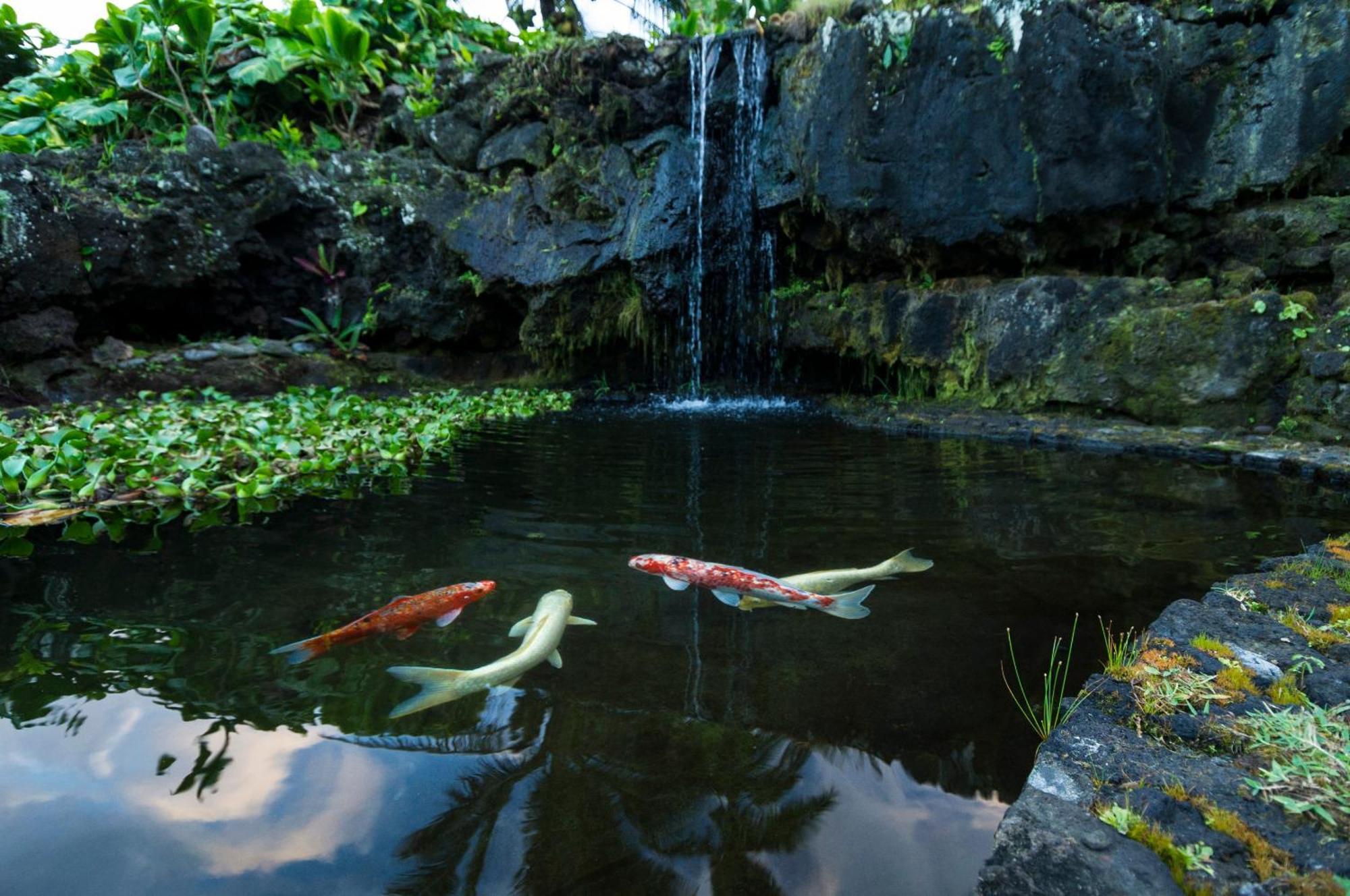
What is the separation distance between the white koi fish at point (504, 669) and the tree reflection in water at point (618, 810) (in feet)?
0.44

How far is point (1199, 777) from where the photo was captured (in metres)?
1.63

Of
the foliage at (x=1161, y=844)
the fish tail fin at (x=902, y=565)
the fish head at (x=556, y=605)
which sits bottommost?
the fish tail fin at (x=902, y=565)

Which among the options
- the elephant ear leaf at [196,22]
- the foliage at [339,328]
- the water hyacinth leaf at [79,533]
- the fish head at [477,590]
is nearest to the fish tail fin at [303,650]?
the fish head at [477,590]

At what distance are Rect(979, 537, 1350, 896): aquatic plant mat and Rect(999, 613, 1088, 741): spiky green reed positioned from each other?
64 millimetres

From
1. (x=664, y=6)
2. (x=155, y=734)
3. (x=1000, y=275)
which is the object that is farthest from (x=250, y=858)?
(x=664, y=6)

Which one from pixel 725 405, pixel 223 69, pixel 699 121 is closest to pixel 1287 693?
pixel 725 405

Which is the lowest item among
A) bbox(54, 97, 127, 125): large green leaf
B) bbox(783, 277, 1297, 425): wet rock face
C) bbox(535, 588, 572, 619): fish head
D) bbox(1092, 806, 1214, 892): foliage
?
bbox(535, 588, 572, 619): fish head

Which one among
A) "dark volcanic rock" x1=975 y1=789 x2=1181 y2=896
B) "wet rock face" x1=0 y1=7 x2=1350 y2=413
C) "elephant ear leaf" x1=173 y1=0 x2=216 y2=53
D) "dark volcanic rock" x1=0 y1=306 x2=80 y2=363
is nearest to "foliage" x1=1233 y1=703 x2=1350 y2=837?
"dark volcanic rock" x1=975 y1=789 x2=1181 y2=896

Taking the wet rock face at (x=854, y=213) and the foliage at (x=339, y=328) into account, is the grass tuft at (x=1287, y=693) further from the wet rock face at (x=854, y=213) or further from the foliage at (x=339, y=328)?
the foliage at (x=339, y=328)

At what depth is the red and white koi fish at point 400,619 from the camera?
263 centimetres

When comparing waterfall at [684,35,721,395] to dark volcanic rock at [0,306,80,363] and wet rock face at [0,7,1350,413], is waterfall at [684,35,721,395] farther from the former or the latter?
dark volcanic rock at [0,306,80,363]

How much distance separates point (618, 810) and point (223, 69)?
55.6 feet

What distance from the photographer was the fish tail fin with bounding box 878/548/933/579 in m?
3.34

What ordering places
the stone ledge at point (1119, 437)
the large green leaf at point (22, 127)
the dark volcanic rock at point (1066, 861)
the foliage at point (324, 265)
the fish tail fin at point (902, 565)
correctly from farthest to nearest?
the large green leaf at point (22, 127)
the foliage at point (324, 265)
the stone ledge at point (1119, 437)
the fish tail fin at point (902, 565)
the dark volcanic rock at point (1066, 861)
